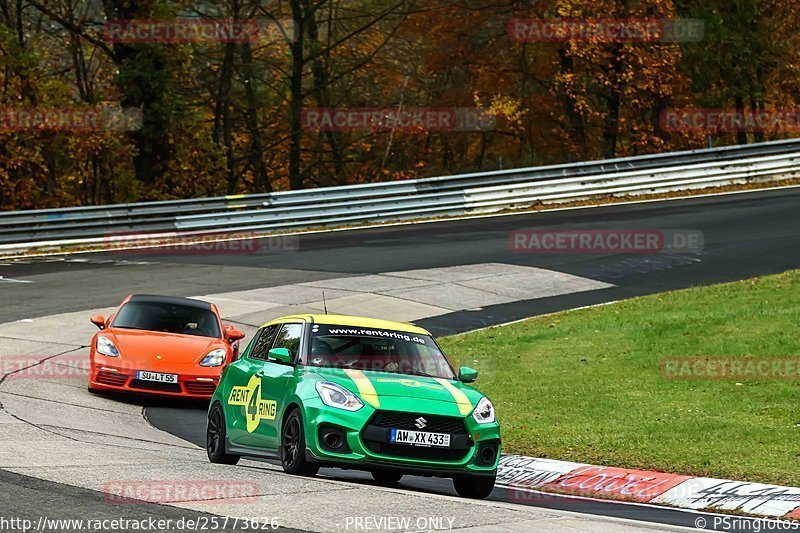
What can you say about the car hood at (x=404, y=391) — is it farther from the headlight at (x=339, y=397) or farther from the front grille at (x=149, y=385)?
the front grille at (x=149, y=385)

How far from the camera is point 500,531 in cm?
788

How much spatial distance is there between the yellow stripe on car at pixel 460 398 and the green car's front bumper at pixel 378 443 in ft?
0.40

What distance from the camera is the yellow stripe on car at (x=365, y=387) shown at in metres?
10.3

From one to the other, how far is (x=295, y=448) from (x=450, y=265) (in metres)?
17.6

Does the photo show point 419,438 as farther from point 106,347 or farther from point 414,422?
point 106,347

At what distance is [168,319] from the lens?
1778 centimetres

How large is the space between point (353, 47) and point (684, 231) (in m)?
18.5

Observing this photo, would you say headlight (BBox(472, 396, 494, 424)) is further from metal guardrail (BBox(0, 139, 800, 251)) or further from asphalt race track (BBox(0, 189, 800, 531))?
metal guardrail (BBox(0, 139, 800, 251))

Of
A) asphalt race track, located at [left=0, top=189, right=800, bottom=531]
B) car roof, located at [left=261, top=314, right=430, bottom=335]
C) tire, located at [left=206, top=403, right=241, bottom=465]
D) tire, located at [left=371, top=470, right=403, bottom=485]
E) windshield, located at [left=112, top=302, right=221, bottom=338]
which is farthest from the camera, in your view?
asphalt race track, located at [left=0, top=189, right=800, bottom=531]

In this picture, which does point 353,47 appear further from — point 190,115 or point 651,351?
point 651,351

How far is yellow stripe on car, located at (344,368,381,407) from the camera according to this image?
10258 mm

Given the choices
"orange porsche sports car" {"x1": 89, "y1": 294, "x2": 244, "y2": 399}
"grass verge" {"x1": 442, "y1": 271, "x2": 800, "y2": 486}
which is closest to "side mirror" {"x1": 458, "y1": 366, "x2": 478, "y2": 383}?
"grass verge" {"x1": 442, "y1": 271, "x2": 800, "y2": 486}

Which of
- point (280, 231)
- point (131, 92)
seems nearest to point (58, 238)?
point (280, 231)

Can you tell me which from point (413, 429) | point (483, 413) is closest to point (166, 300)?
point (483, 413)
